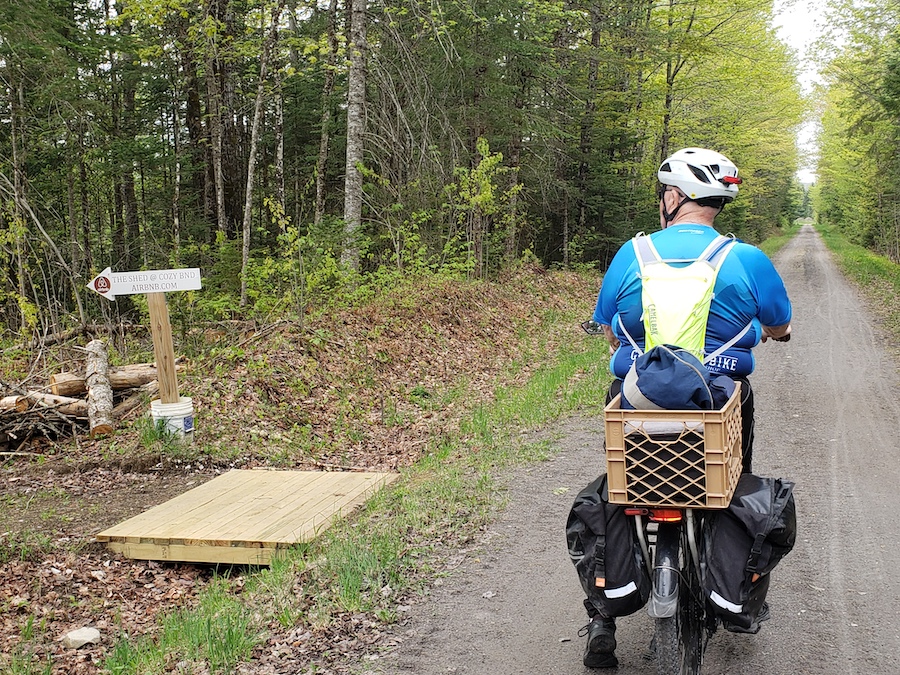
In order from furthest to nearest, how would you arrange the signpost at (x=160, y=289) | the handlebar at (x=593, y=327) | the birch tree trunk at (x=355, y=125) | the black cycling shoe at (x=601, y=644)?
1. the birch tree trunk at (x=355, y=125)
2. the signpost at (x=160, y=289)
3. the handlebar at (x=593, y=327)
4. the black cycling shoe at (x=601, y=644)

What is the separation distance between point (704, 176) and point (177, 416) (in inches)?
270

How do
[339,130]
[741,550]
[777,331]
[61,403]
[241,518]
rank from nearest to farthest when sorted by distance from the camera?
[741,550] < [777,331] < [241,518] < [61,403] < [339,130]

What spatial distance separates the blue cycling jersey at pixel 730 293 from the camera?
131 inches

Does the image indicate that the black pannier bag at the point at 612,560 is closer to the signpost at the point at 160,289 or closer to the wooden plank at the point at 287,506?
the wooden plank at the point at 287,506

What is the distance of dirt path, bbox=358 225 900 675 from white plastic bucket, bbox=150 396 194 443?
396 centimetres

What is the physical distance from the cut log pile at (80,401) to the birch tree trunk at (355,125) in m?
4.94

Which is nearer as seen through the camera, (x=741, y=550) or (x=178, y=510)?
(x=741, y=550)

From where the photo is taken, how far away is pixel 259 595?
4953 millimetres

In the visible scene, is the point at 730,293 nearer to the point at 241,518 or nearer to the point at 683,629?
the point at 683,629

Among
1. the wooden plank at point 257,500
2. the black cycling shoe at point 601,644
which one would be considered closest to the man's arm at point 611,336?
the black cycling shoe at point 601,644

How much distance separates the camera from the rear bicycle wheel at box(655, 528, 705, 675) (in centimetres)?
299

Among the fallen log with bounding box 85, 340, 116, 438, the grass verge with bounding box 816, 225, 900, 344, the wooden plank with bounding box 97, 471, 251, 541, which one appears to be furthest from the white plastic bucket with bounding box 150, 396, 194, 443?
the grass verge with bounding box 816, 225, 900, 344

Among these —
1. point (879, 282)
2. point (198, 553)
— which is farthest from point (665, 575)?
point (879, 282)

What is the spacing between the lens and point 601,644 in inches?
142
